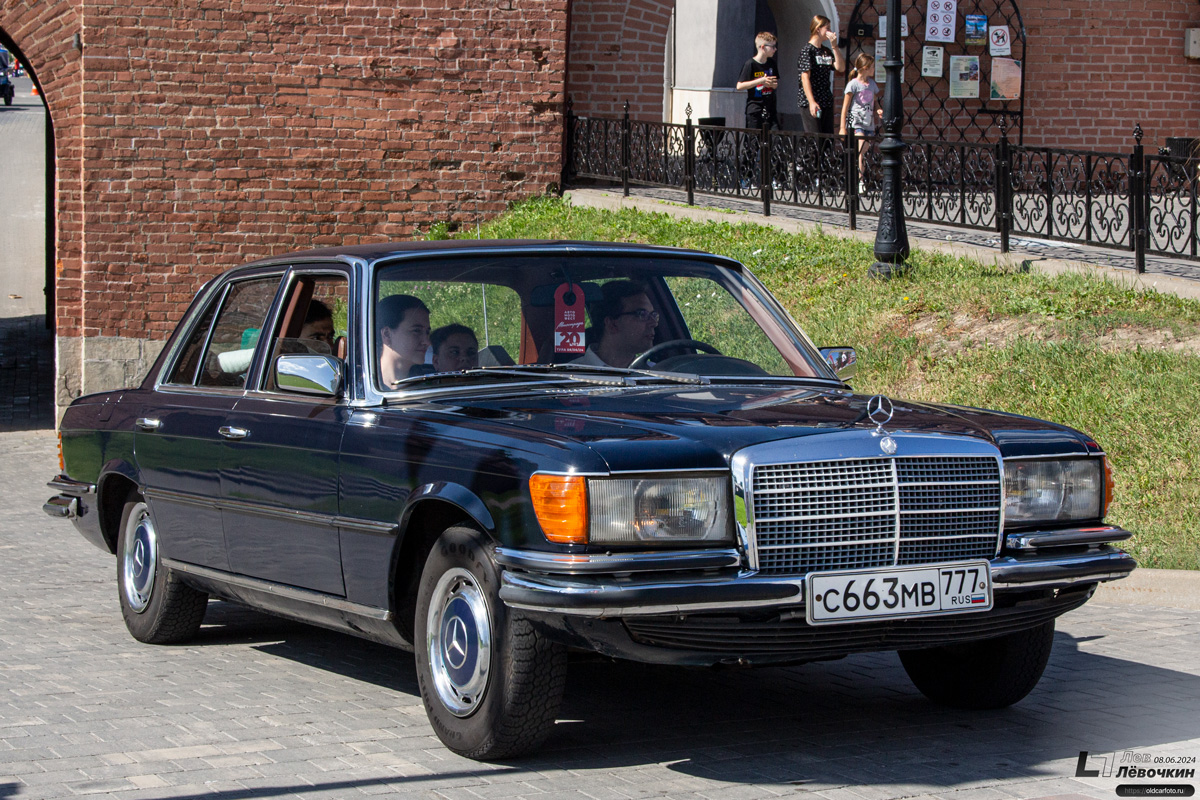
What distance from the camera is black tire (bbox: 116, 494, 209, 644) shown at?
691 cm

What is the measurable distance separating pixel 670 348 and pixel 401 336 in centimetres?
106

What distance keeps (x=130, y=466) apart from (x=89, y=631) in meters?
0.92

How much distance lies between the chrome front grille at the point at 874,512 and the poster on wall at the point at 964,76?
19.6 m

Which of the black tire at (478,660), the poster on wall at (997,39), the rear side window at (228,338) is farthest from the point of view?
the poster on wall at (997,39)

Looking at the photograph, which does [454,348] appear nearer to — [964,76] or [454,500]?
[454,500]

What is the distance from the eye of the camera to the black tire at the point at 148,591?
6914mm

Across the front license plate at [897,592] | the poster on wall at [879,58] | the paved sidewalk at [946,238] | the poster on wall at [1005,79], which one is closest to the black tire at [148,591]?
the front license plate at [897,592]

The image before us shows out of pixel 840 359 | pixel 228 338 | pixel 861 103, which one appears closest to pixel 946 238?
pixel 861 103

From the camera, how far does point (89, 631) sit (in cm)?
734

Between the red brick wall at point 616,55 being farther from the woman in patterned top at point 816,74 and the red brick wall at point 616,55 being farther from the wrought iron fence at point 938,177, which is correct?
the woman in patterned top at point 816,74

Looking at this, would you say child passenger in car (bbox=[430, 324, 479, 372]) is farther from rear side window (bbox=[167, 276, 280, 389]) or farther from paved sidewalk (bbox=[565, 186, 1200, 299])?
paved sidewalk (bbox=[565, 186, 1200, 299])

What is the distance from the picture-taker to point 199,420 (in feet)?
21.2

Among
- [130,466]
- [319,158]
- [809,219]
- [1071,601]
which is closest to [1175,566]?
[1071,601]

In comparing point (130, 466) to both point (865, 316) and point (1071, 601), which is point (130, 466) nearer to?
point (1071, 601)
